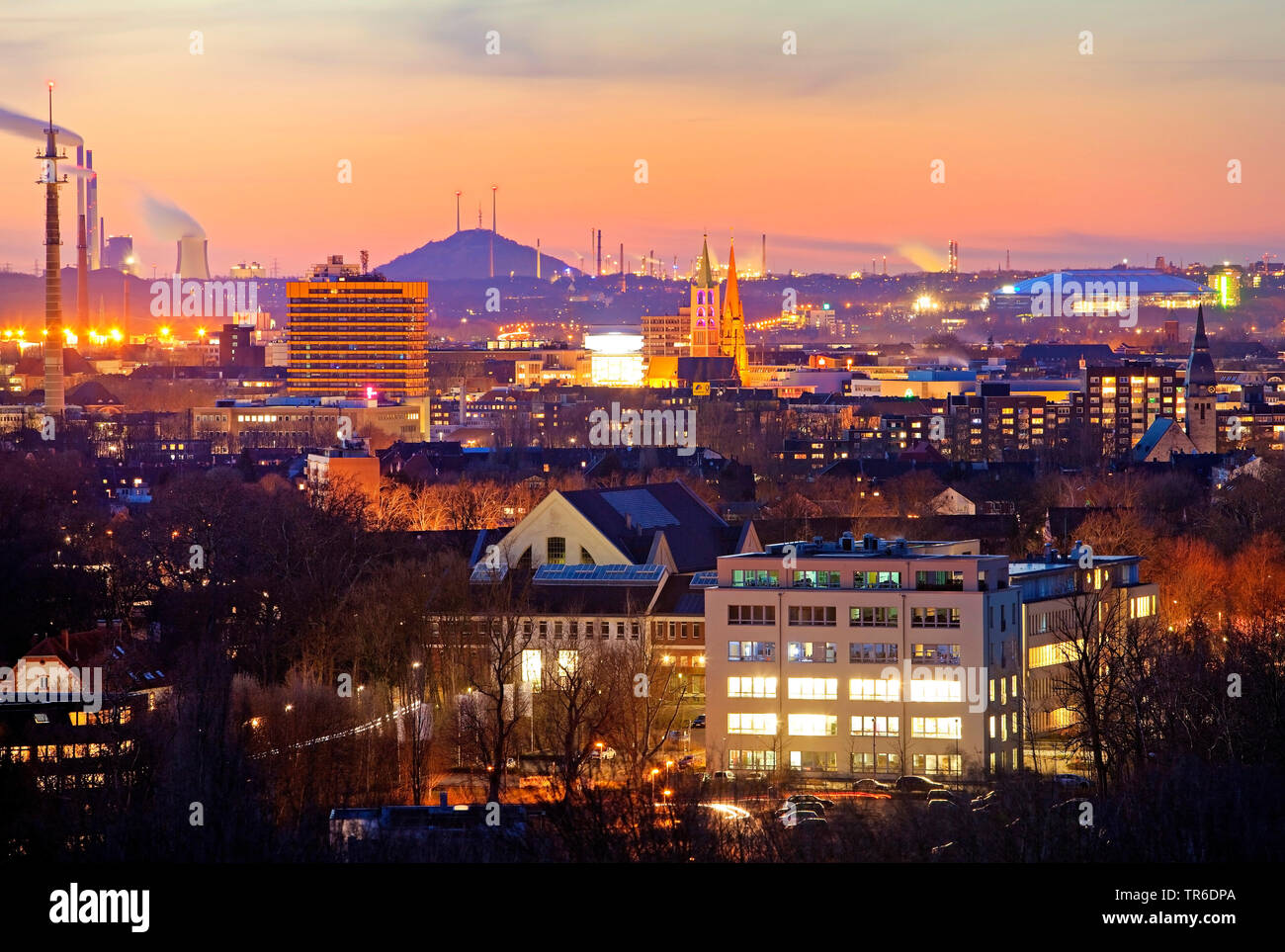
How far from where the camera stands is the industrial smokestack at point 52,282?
84.8 m

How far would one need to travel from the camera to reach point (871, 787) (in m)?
25.0

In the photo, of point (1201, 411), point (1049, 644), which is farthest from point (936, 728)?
point (1201, 411)

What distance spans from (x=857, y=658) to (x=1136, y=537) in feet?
56.5

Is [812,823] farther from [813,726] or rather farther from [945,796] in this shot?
[813,726]

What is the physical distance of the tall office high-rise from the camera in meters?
131

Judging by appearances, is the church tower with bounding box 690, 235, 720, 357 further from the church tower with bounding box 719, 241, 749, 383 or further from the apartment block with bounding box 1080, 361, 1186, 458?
the apartment block with bounding box 1080, 361, 1186, 458

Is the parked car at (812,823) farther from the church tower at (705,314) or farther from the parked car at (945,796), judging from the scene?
the church tower at (705,314)

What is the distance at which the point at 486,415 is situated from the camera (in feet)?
408

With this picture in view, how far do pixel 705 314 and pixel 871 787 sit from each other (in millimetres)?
152996

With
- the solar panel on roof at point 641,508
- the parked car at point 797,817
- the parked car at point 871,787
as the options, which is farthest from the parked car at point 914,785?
the solar panel on roof at point 641,508

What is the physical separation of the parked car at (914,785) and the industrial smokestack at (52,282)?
61771 millimetres

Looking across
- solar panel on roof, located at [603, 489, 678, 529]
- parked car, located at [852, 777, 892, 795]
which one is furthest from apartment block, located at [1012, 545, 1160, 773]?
solar panel on roof, located at [603, 489, 678, 529]
